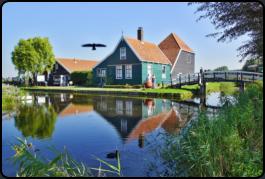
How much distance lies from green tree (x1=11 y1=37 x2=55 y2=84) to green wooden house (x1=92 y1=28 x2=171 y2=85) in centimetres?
1131

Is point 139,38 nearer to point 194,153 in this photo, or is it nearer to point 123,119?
point 123,119

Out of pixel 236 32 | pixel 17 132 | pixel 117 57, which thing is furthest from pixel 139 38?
pixel 17 132

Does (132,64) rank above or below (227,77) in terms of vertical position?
above

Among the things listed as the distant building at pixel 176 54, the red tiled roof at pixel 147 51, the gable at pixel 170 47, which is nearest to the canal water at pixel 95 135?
the red tiled roof at pixel 147 51

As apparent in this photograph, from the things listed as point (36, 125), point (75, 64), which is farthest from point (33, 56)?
point (36, 125)

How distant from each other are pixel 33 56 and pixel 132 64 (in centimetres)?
1803

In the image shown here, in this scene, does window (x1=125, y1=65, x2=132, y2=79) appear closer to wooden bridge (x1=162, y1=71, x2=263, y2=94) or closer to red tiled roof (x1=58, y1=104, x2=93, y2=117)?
wooden bridge (x1=162, y1=71, x2=263, y2=94)

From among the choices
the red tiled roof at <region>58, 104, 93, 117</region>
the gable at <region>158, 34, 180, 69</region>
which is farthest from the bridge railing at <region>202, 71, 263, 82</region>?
the red tiled roof at <region>58, 104, 93, 117</region>

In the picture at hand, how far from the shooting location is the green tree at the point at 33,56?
3425 cm

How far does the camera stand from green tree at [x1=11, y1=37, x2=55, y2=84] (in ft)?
112

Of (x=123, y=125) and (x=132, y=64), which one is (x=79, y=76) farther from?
(x=123, y=125)

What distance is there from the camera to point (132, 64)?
1018 inches

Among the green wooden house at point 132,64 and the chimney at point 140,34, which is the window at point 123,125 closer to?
the green wooden house at point 132,64

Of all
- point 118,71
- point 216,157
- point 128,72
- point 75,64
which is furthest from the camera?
point 75,64
